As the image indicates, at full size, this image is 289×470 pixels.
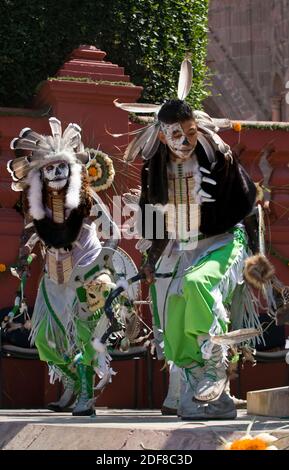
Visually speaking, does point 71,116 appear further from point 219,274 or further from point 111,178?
point 219,274

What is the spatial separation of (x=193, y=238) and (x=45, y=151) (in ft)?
4.59

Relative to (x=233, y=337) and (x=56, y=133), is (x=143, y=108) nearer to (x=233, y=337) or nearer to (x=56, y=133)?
(x=56, y=133)

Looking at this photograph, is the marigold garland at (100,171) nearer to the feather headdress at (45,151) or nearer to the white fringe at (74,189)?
the feather headdress at (45,151)

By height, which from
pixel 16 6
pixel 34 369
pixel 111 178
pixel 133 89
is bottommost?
pixel 34 369

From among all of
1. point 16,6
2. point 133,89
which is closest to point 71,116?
point 133,89

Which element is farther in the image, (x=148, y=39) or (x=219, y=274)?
(x=148, y=39)

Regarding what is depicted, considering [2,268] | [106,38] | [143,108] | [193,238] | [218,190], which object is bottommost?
[2,268]

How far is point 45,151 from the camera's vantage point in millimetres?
9484

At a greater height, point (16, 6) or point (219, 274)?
point (16, 6)

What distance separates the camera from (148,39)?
12797 millimetres

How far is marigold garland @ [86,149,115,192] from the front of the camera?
35.7ft

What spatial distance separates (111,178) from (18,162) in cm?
149

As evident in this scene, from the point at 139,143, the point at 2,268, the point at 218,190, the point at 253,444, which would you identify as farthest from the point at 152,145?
the point at 253,444

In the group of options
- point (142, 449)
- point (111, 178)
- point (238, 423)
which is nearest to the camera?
point (142, 449)
